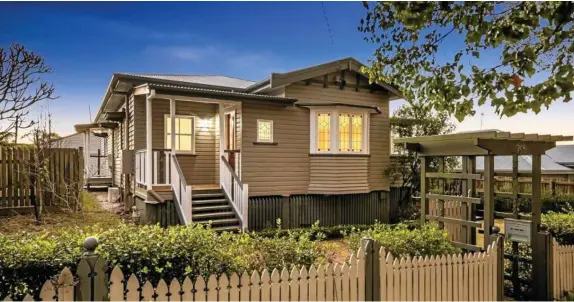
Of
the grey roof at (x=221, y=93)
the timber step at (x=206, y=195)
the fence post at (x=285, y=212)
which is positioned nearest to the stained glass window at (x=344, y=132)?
the grey roof at (x=221, y=93)

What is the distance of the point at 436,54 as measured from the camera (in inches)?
236

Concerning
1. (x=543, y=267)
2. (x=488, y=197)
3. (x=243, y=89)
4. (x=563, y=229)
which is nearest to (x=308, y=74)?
(x=243, y=89)

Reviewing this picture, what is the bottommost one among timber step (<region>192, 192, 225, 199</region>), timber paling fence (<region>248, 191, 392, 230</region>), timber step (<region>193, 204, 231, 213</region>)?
timber paling fence (<region>248, 191, 392, 230</region>)

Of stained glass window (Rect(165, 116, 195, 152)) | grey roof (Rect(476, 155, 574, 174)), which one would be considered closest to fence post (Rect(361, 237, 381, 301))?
stained glass window (Rect(165, 116, 195, 152))

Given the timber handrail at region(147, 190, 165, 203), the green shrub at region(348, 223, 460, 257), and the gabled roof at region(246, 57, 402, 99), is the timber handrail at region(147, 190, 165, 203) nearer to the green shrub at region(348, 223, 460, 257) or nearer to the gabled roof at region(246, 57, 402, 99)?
the gabled roof at region(246, 57, 402, 99)

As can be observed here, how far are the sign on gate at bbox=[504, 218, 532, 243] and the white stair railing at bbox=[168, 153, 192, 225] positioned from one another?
7.05 meters

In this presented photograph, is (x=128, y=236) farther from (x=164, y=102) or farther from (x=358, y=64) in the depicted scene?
(x=358, y=64)

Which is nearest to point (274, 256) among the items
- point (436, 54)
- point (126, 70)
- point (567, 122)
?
point (436, 54)

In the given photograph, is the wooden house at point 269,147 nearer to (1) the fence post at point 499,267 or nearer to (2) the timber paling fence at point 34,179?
(2) the timber paling fence at point 34,179

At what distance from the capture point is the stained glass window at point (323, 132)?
41.6 feet

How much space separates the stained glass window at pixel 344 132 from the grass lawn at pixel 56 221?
25.2 feet

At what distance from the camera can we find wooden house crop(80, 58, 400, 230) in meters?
10.6

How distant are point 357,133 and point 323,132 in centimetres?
135

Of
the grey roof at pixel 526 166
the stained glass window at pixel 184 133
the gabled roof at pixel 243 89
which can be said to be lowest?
the grey roof at pixel 526 166
